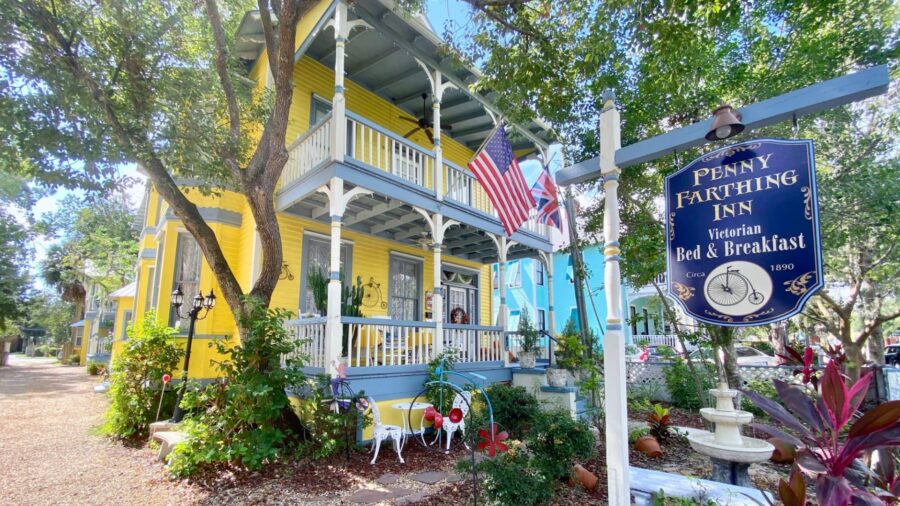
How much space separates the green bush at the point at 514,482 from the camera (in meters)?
3.71

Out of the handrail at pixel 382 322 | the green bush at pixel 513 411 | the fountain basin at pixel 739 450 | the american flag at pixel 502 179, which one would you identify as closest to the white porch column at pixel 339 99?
the american flag at pixel 502 179

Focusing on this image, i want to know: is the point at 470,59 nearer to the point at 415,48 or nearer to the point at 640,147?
the point at 415,48

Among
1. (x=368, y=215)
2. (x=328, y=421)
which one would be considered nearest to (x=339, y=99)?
(x=368, y=215)

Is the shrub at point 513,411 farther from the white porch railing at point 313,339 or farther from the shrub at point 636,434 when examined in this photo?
the white porch railing at point 313,339

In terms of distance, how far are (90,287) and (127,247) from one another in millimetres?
7151

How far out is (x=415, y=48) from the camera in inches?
344

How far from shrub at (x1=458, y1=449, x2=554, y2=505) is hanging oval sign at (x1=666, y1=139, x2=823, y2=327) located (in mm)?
1988

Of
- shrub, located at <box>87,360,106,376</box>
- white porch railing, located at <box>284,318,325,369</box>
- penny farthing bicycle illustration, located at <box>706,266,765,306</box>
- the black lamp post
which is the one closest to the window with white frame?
white porch railing, located at <box>284,318,325,369</box>

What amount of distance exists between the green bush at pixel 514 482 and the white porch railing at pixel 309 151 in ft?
17.3

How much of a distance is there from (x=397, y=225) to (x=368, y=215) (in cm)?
93

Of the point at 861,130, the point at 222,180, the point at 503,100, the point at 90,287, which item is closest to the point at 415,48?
the point at 503,100

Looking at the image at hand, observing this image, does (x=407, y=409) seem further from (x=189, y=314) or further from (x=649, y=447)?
(x=189, y=314)

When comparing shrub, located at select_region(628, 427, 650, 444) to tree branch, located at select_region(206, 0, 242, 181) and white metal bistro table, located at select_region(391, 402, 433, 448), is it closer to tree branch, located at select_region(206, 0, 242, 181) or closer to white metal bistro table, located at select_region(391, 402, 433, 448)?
white metal bistro table, located at select_region(391, 402, 433, 448)

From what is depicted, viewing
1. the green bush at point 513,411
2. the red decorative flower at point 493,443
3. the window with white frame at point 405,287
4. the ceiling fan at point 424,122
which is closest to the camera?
the red decorative flower at point 493,443
